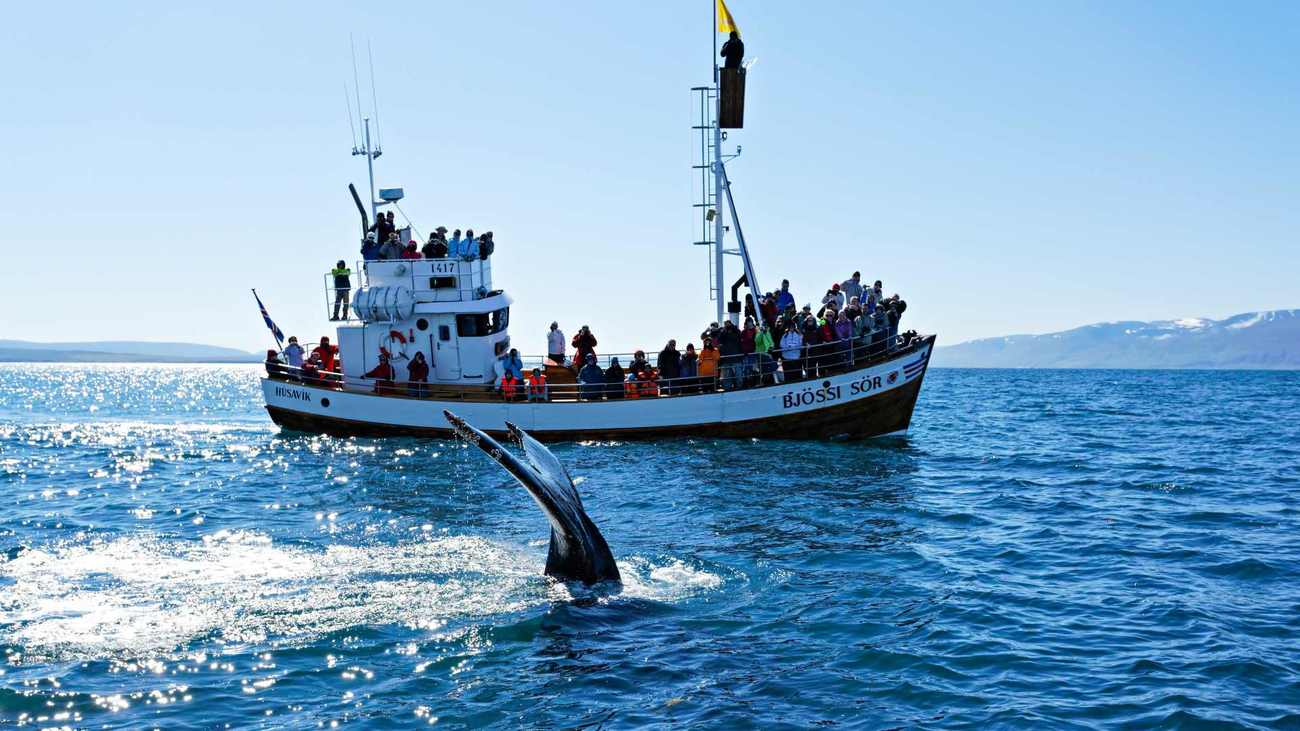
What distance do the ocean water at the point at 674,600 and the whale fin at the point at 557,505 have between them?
0.40 metres

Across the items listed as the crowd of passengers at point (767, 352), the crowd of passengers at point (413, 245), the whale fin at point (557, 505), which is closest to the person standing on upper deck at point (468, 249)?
the crowd of passengers at point (413, 245)

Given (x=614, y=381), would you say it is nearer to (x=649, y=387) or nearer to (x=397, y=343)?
(x=649, y=387)

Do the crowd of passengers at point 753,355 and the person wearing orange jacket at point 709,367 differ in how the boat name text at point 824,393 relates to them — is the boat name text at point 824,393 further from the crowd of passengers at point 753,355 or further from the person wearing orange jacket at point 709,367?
the person wearing orange jacket at point 709,367

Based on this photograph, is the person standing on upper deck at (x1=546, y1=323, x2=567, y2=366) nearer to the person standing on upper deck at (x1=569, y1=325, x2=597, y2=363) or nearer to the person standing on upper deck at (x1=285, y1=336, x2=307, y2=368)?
the person standing on upper deck at (x1=569, y1=325, x2=597, y2=363)

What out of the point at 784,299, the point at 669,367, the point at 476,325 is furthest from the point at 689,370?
the point at 476,325

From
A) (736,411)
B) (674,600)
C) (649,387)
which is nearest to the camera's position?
(674,600)

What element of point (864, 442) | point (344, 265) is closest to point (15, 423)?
point (344, 265)

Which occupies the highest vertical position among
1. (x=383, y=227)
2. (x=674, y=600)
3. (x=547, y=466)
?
(x=383, y=227)

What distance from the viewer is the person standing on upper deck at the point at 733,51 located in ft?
102

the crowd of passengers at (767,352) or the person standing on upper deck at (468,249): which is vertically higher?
the person standing on upper deck at (468,249)

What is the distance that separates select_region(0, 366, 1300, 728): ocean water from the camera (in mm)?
9281

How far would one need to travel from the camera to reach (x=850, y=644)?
11.0 metres

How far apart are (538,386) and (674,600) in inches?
701

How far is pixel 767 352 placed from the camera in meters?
28.3
